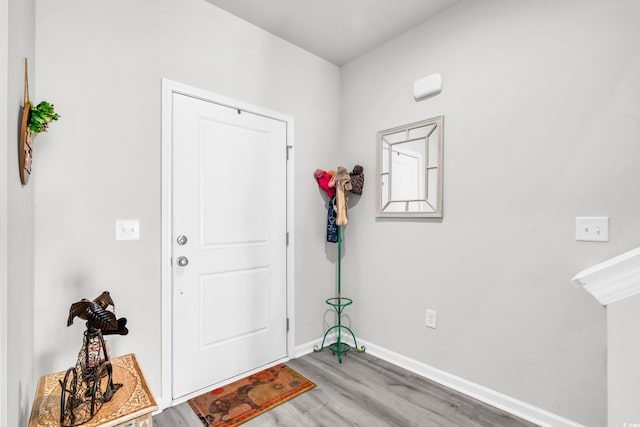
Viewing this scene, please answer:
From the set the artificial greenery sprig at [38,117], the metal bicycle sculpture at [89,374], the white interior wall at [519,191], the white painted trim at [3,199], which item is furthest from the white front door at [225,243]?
the white painted trim at [3,199]

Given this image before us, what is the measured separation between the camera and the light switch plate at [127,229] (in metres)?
1.77

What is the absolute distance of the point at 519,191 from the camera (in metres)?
1.88

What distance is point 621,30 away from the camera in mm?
1557

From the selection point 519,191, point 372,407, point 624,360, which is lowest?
point 372,407

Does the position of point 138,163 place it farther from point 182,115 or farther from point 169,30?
point 169,30

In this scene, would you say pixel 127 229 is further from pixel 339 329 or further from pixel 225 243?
pixel 339 329

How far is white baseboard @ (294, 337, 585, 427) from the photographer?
1.77m

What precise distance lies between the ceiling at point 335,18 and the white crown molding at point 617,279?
76.1 inches

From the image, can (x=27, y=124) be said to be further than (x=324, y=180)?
No

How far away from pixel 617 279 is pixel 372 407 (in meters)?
1.48

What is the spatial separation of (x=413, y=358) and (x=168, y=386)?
5.69 feet

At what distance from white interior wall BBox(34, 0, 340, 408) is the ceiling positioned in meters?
0.19

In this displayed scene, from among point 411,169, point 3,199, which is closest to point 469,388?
point 411,169

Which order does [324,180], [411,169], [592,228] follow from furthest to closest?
[324,180], [411,169], [592,228]
